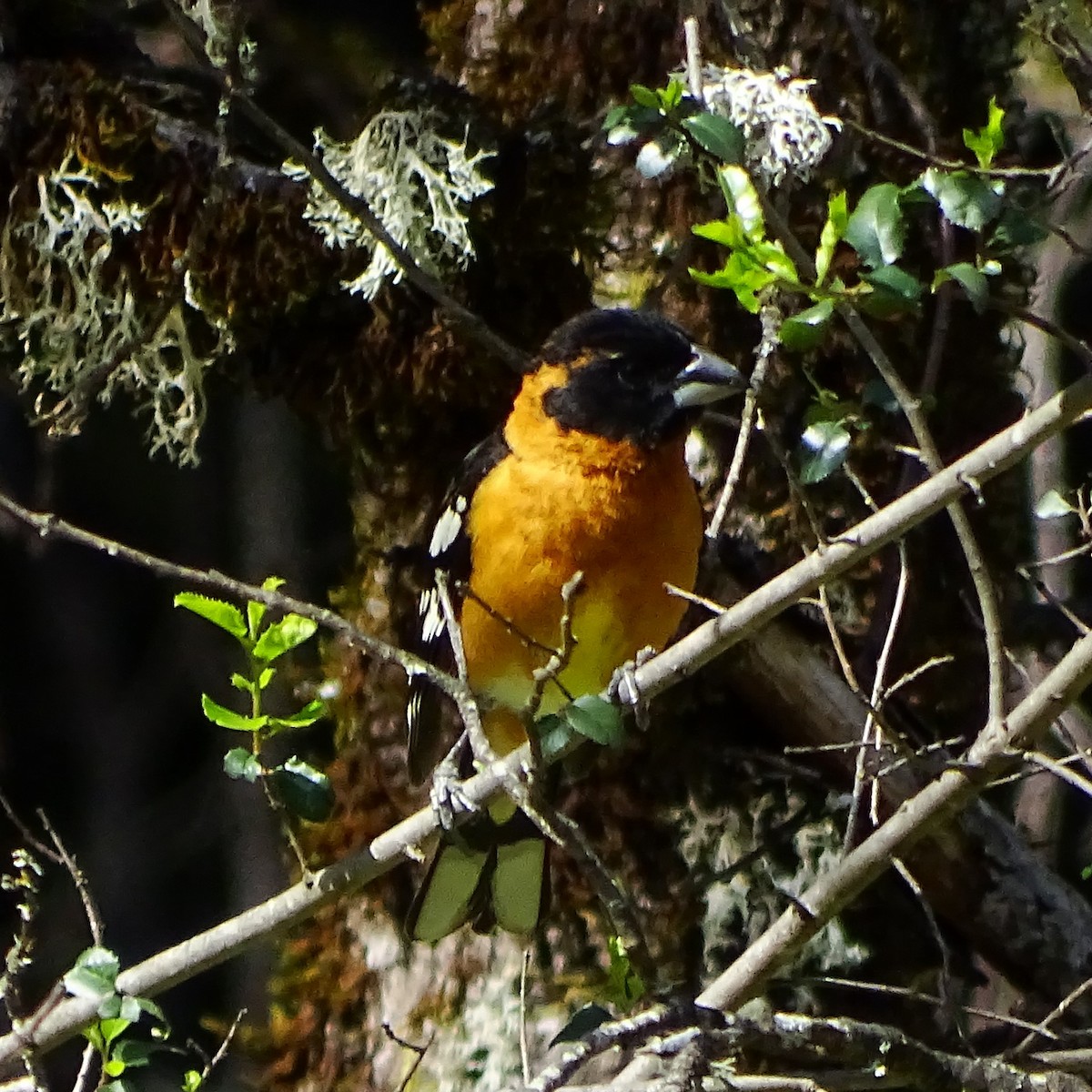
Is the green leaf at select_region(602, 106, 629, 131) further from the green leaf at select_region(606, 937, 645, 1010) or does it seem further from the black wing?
the green leaf at select_region(606, 937, 645, 1010)

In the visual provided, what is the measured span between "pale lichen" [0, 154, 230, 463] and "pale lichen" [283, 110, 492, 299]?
1.19 feet

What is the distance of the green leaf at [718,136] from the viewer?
1.88 metres

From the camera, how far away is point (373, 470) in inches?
122

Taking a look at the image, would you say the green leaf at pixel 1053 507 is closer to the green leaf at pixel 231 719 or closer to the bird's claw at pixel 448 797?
the bird's claw at pixel 448 797

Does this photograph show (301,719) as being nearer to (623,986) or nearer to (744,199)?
(623,986)

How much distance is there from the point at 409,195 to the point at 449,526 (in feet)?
2.10

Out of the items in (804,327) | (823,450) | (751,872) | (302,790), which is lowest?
(751,872)

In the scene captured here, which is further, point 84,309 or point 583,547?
point 84,309

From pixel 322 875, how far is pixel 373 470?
1264mm

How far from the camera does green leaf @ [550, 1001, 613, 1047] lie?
200cm

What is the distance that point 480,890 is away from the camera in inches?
110

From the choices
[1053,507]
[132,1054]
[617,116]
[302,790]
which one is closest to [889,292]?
[617,116]

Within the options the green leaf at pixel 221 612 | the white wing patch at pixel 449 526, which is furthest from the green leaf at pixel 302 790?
the white wing patch at pixel 449 526

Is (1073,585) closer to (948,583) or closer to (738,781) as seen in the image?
(948,583)
